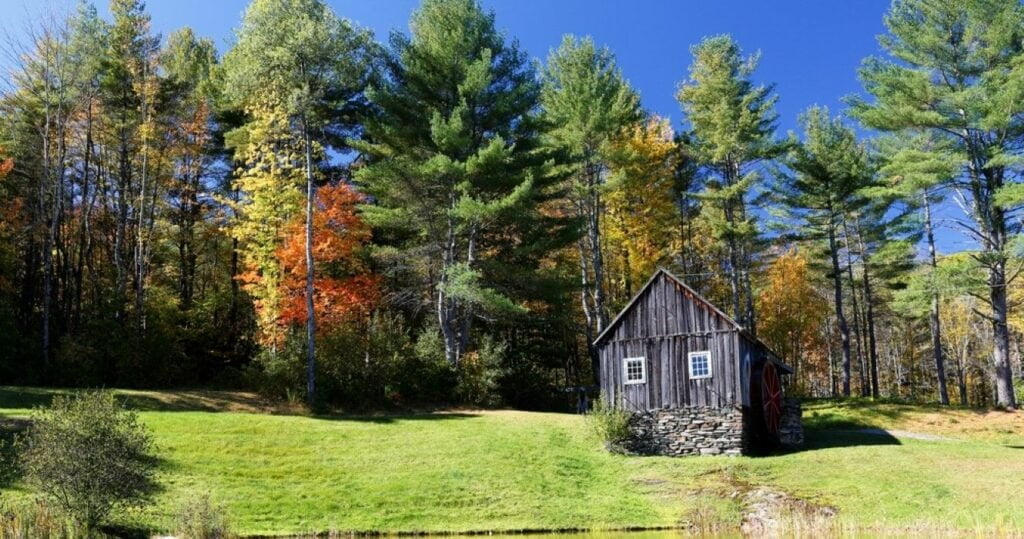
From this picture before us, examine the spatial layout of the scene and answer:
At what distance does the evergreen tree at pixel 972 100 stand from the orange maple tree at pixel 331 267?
2197cm

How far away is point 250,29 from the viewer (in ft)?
91.5

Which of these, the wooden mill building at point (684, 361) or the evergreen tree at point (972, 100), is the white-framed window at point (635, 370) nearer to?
the wooden mill building at point (684, 361)

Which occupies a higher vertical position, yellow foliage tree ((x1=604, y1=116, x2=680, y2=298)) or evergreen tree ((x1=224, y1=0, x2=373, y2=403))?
evergreen tree ((x1=224, y1=0, x2=373, y2=403))

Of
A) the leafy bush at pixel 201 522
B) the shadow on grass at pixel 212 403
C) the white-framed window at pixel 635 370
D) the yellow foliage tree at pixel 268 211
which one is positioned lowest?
the leafy bush at pixel 201 522

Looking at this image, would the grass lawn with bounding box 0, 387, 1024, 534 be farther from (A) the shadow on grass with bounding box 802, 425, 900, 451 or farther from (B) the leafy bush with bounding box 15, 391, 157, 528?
(B) the leafy bush with bounding box 15, 391, 157, 528

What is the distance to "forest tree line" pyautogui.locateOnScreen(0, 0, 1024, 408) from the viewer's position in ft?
92.1

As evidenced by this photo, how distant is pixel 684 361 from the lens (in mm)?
24125

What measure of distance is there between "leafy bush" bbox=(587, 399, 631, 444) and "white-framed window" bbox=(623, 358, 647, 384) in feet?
5.93

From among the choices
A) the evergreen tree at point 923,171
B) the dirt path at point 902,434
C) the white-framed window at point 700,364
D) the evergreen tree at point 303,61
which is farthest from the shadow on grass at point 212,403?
the evergreen tree at point 923,171

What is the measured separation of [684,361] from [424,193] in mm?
13707

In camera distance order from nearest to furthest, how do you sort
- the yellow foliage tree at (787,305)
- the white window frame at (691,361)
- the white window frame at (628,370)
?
1. the white window frame at (691,361)
2. the white window frame at (628,370)
3. the yellow foliage tree at (787,305)

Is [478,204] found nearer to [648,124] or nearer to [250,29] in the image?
[250,29]

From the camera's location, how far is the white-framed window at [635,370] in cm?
2475

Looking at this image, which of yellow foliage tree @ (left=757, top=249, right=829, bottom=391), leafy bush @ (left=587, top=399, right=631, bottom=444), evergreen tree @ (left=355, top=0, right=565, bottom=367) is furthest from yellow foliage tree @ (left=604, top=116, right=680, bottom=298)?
leafy bush @ (left=587, top=399, right=631, bottom=444)
